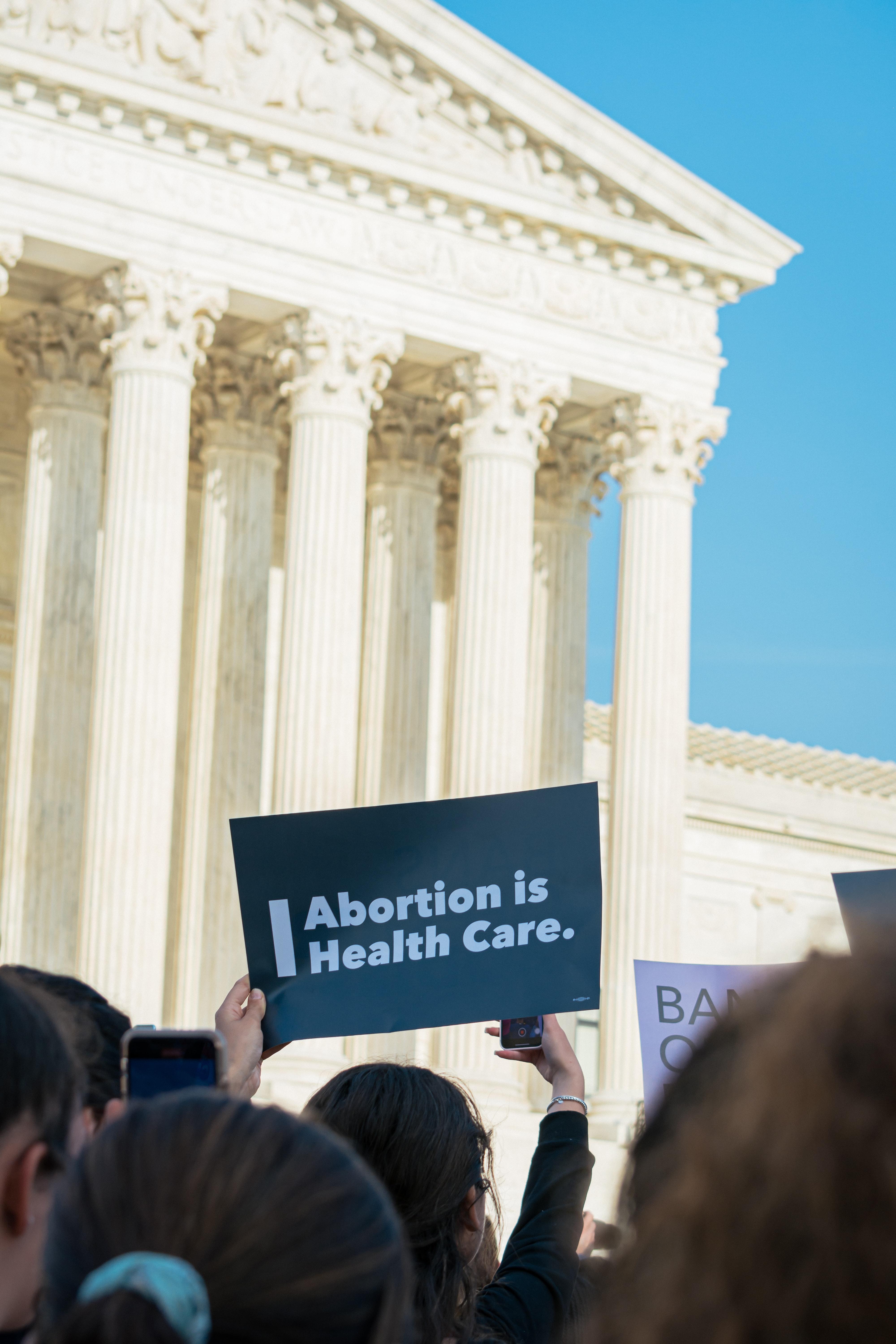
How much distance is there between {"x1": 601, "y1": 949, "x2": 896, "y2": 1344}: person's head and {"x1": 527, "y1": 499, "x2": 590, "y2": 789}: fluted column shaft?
3919cm

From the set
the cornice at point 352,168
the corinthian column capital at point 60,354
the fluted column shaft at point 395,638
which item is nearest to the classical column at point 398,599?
the fluted column shaft at point 395,638

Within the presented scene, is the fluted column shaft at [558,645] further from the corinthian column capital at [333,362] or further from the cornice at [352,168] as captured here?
the corinthian column capital at [333,362]

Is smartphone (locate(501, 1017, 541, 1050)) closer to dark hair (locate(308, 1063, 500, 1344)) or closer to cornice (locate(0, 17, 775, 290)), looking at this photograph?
dark hair (locate(308, 1063, 500, 1344))

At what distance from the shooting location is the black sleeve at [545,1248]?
661 centimetres

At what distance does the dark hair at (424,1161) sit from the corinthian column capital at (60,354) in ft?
107

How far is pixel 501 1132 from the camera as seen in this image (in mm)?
36438

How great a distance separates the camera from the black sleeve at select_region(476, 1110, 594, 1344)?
6609mm

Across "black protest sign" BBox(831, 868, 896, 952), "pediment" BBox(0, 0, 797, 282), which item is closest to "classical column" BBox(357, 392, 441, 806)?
"pediment" BBox(0, 0, 797, 282)

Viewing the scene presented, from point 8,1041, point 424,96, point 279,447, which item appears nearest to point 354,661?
point 279,447

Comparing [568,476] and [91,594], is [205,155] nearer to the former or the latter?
[91,594]

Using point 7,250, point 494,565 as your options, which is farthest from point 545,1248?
point 494,565

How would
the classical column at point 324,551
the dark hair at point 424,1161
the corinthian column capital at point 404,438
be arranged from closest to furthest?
1. the dark hair at point 424,1161
2. the classical column at point 324,551
3. the corinthian column capital at point 404,438

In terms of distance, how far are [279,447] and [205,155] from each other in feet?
26.4

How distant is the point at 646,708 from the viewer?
39188mm
